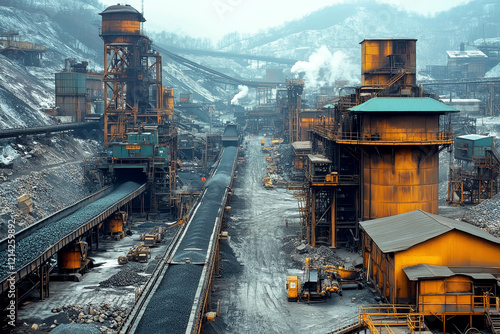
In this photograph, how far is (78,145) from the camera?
54.2 m

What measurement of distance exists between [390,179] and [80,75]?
1657 inches

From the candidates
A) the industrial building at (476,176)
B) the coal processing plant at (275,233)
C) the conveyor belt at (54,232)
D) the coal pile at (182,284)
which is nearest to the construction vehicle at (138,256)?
the coal processing plant at (275,233)

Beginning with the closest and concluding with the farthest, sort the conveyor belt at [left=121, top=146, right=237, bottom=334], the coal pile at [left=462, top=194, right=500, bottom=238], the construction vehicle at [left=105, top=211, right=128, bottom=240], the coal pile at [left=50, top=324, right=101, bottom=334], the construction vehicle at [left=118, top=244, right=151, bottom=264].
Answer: the coal pile at [left=50, top=324, right=101, bottom=334], the conveyor belt at [left=121, top=146, right=237, bottom=334], the construction vehicle at [left=118, top=244, right=151, bottom=264], the coal pile at [left=462, top=194, right=500, bottom=238], the construction vehicle at [left=105, top=211, right=128, bottom=240]

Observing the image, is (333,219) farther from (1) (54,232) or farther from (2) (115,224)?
(1) (54,232)

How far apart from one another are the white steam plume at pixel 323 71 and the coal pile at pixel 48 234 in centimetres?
9227

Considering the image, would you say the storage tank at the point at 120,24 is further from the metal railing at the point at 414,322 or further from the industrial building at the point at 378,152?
the metal railing at the point at 414,322

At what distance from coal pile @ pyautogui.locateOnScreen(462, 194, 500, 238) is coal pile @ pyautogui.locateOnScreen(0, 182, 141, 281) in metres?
20.1

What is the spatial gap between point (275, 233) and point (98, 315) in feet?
49.7

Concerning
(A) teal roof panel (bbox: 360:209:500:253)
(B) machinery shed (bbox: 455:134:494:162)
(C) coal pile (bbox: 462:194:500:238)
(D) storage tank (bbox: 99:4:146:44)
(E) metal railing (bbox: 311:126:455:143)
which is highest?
(D) storage tank (bbox: 99:4:146:44)

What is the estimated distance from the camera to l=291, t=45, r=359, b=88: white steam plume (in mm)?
122938

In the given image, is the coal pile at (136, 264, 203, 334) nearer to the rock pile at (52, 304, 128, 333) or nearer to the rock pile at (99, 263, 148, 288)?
the rock pile at (52, 304, 128, 333)

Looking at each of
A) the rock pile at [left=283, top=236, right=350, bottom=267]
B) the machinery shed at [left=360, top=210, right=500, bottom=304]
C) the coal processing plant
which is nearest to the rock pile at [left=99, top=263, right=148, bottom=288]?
the coal processing plant

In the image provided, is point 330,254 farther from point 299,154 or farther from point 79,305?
point 299,154

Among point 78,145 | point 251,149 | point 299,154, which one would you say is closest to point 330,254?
point 299,154
